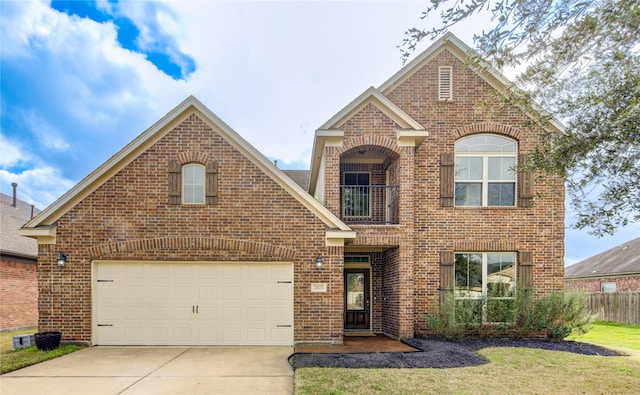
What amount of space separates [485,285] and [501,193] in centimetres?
267

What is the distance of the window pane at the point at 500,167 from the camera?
10.8 meters

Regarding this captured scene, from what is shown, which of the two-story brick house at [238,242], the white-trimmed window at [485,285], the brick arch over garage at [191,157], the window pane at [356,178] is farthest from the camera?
the window pane at [356,178]

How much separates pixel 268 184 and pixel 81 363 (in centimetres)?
553

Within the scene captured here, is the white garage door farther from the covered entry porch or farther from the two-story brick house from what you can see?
the covered entry porch

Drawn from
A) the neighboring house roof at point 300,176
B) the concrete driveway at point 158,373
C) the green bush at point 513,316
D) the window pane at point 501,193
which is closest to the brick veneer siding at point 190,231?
the concrete driveway at point 158,373

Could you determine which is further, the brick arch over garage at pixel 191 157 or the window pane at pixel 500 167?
the window pane at pixel 500 167

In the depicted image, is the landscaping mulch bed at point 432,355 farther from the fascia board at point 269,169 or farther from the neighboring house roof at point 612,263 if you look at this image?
the neighboring house roof at point 612,263

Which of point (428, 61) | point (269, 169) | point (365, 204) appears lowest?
point (365, 204)

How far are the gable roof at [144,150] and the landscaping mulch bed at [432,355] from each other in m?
2.93

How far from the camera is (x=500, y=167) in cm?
1080

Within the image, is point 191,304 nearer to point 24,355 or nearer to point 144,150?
point 24,355

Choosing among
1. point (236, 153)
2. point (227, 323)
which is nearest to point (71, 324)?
point (227, 323)

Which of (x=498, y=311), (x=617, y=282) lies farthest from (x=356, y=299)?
(x=617, y=282)

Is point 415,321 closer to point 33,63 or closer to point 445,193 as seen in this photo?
point 445,193
